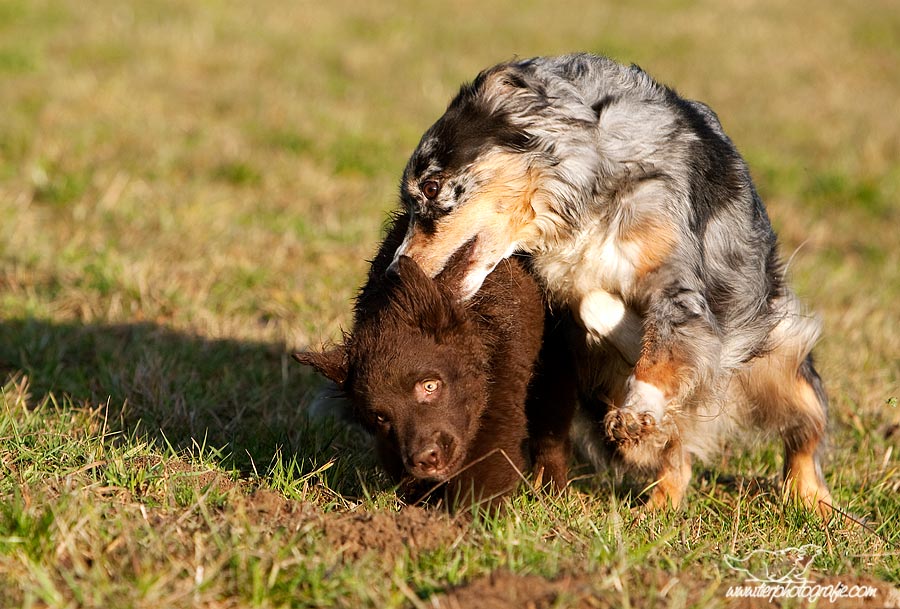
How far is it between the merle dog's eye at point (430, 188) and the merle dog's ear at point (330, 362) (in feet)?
2.42

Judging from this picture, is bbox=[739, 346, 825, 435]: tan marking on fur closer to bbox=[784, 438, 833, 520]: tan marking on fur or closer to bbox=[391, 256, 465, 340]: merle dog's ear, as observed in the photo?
bbox=[784, 438, 833, 520]: tan marking on fur

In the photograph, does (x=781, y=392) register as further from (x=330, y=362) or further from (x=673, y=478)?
(x=330, y=362)

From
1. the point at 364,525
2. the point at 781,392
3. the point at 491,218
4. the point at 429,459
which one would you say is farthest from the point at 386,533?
the point at 781,392

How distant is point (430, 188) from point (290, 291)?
9.76 feet

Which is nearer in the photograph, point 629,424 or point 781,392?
point 629,424

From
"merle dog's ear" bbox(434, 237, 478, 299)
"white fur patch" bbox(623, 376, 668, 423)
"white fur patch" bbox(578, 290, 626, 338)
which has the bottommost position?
"white fur patch" bbox(623, 376, 668, 423)

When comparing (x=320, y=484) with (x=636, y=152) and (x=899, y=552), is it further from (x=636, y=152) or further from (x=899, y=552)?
(x=899, y=552)

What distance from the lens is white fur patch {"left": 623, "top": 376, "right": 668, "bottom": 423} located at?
4.01 metres

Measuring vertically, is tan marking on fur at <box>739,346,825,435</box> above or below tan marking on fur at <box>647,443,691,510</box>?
above

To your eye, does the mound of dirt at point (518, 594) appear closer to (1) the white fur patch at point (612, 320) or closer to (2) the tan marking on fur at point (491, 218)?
(1) the white fur patch at point (612, 320)

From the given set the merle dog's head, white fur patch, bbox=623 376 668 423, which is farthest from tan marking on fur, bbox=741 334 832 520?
the merle dog's head

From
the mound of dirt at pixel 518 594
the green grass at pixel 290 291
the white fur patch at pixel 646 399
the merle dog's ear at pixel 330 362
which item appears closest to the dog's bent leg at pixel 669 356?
the white fur patch at pixel 646 399

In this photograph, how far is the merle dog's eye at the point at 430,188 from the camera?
4277mm

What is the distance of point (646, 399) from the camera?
4023 mm
